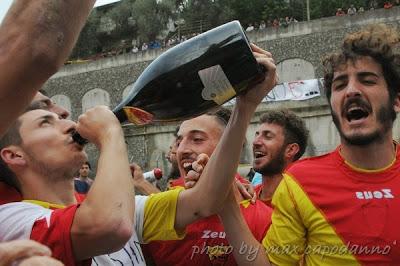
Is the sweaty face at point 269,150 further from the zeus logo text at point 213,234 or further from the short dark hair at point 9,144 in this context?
the short dark hair at point 9,144

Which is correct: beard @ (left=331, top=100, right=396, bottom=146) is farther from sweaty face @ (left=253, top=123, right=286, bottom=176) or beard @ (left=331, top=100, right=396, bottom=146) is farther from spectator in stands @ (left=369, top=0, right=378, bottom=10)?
spectator in stands @ (left=369, top=0, right=378, bottom=10)

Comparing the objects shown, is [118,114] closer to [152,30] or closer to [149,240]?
[149,240]

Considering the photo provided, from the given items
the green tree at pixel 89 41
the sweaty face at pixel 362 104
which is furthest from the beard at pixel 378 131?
the green tree at pixel 89 41

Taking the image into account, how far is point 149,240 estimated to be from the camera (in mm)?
2346

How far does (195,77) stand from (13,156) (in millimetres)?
839

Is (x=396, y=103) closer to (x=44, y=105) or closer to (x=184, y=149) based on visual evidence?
(x=184, y=149)

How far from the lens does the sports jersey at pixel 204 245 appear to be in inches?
97.7

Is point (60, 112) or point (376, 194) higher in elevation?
point (60, 112)

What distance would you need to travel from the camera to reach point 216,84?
6.47ft

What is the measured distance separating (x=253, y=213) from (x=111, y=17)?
144 feet

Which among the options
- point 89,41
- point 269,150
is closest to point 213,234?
point 269,150

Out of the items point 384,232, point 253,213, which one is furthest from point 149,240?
point 384,232

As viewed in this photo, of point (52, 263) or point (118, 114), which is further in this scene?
point (118, 114)

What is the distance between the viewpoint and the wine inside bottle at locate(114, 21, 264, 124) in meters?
A: 1.97
